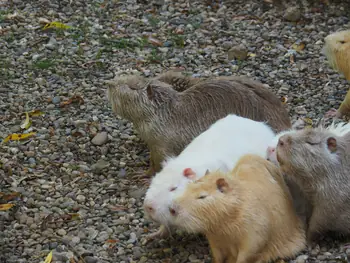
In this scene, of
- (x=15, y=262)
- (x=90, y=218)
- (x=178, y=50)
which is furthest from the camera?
(x=178, y=50)

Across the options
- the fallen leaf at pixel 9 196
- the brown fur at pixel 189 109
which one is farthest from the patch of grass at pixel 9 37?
the fallen leaf at pixel 9 196

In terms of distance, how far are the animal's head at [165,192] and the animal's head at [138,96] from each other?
45.8 inches

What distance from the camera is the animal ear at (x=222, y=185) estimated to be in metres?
4.52

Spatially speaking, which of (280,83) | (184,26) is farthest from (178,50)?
(280,83)

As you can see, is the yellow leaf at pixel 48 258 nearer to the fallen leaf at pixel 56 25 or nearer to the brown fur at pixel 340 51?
the brown fur at pixel 340 51

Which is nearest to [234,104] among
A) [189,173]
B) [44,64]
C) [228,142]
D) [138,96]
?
[228,142]

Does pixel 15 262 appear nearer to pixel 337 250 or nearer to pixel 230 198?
pixel 230 198

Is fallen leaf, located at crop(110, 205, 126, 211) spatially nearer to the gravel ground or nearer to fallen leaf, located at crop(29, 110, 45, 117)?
the gravel ground

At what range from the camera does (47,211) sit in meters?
5.55

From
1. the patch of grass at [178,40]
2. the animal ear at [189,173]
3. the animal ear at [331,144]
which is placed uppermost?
the animal ear at [331,144]

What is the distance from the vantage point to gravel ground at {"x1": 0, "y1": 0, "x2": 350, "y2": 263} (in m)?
5.21

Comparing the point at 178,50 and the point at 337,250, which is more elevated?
the point at 337,250

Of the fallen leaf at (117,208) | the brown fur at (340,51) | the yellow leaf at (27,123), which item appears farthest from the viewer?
the brown fur at (340,51)

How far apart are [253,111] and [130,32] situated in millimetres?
3106
